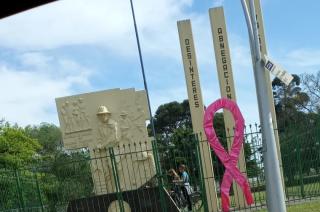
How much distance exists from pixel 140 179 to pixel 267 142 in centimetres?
887

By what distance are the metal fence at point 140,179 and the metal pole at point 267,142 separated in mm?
3799

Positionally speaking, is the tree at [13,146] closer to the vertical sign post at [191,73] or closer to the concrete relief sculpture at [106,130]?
the concrete relief sculpture at [106,130]

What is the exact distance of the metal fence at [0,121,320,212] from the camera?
647 inches

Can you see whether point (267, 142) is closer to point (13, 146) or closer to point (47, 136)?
point (13, 146)

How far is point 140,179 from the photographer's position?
Result: 797 inches

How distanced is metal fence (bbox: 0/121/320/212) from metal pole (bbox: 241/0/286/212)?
150 inches

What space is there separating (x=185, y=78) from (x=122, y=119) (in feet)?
9.21

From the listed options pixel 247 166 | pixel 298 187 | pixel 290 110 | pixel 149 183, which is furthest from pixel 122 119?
pixel 290 110

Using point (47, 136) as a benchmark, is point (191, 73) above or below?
above

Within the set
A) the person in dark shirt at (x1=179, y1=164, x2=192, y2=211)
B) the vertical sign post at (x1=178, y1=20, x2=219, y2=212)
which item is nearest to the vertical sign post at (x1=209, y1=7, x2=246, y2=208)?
the vertical sign post at (x1=178, y1=20, x2=219, y2=212)

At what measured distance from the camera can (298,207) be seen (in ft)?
53.8

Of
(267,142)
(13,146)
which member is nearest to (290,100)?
(13,146)

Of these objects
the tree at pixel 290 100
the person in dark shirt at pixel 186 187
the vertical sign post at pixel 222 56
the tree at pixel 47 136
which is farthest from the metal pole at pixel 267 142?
the tree at pixel 47 136

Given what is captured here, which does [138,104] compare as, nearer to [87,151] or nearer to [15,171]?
[87,151]
